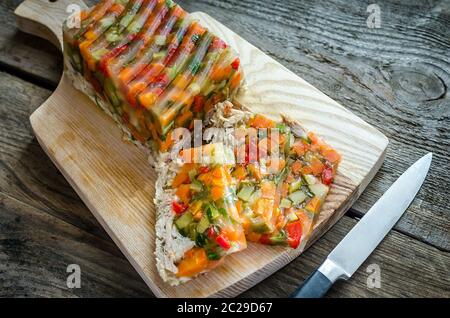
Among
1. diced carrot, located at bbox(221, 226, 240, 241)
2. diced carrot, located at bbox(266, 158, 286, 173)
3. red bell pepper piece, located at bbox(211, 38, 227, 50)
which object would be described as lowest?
diced carrot, located at bbox(221, 226, 240, 241)

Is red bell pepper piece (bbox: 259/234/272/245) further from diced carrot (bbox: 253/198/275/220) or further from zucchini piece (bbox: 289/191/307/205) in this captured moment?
zucchini piece (bbox: 289/191/307/205)

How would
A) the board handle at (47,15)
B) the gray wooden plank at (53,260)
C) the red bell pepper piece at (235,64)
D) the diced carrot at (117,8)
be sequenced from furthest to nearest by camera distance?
the board handle at (47,15) → the diced carrot at (117,8) → the red bell pepper piece at (235,64) → the gray wooden plank at (53,260)

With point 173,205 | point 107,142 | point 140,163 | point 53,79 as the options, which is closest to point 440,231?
point 173,205

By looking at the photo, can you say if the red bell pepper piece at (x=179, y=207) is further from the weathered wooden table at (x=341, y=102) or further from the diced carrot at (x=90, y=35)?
the diced carrot at (x=90, y=35)

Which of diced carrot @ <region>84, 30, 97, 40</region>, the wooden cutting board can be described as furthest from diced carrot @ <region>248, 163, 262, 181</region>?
diced carrot @ <region>84, 30, 97, 40</region>

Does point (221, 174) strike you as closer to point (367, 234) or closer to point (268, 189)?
point (268, 189)

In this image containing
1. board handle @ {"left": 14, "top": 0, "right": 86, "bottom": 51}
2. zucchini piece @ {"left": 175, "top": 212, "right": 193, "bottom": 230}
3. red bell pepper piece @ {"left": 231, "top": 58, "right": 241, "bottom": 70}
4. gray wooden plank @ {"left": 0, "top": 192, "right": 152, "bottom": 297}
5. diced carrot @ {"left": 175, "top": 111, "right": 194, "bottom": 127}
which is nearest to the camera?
zucchini piece @ {"left": 175, "top": 212, "right": 193, "bottom": 230}

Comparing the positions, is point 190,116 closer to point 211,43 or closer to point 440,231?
point 211,43

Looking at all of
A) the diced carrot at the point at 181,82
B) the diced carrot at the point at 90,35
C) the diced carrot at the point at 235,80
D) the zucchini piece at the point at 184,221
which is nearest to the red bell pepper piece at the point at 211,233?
the zucchini piece at the point at 184,221
